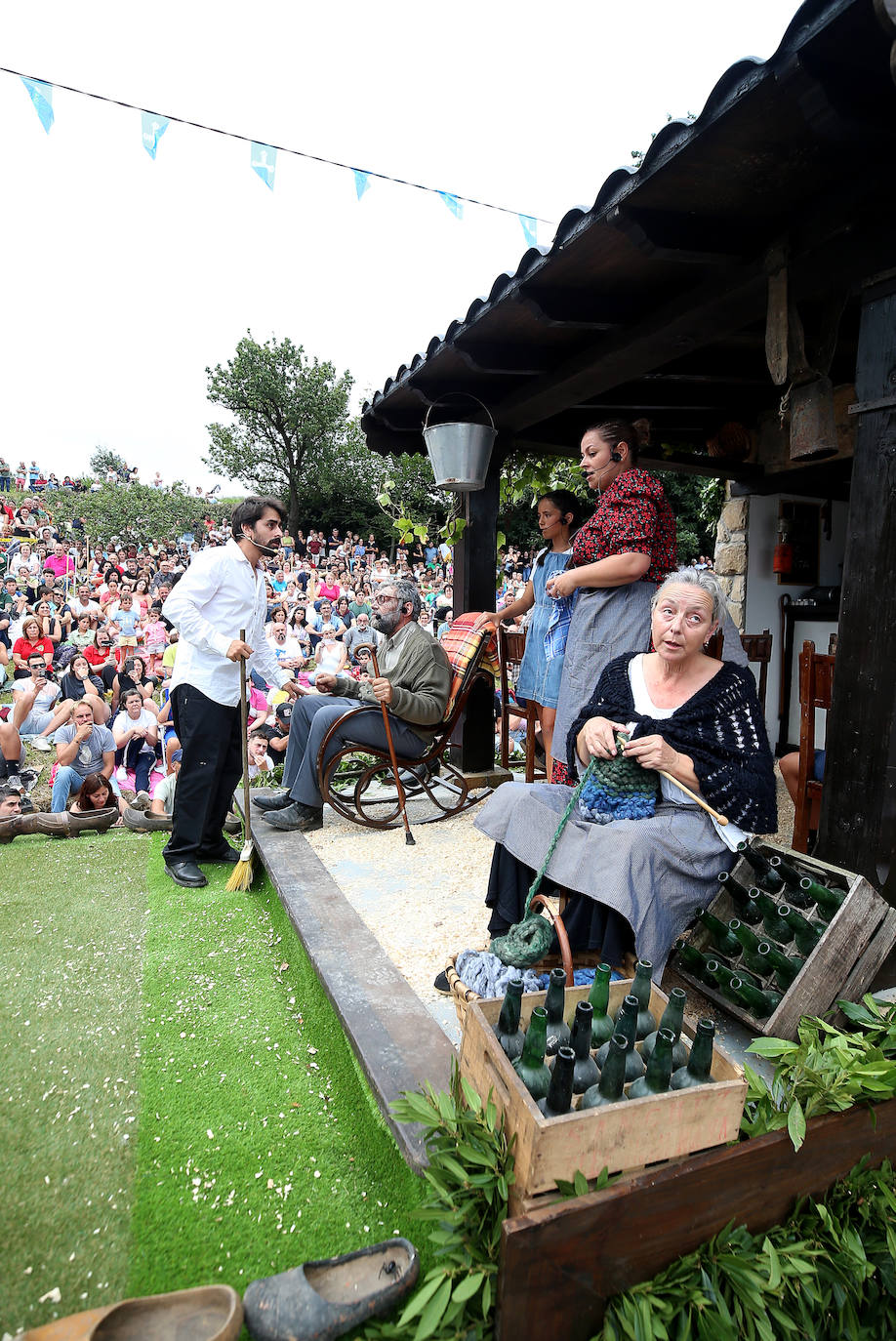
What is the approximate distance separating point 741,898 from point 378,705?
90.9 inches

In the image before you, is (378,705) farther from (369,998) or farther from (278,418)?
(278,418)

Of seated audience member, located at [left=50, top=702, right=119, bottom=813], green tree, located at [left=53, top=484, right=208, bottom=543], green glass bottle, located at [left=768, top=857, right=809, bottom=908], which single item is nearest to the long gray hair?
green glass bottle, located at [left=768, top=857, right=809, bottom=908]

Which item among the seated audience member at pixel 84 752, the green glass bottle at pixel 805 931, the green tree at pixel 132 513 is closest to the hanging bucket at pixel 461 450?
the green glass bottle at pixel 805 931

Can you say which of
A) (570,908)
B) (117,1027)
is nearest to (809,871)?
(570,908)

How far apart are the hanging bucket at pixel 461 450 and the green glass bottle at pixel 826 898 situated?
118 inches

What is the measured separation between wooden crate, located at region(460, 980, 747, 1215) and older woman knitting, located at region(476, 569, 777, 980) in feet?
2.24

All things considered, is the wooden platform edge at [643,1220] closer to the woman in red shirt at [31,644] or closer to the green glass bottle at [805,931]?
the green glass bottle at [805,931]

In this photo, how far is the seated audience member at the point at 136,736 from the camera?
6.84 m

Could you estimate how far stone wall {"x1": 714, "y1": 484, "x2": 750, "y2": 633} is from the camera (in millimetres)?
5797

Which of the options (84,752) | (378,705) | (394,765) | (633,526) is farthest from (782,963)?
(84,752)

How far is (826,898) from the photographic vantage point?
205 cm

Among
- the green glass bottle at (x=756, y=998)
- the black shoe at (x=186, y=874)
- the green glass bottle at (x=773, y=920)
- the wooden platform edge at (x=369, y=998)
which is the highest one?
the green glass bottle at (x=773, y=920)

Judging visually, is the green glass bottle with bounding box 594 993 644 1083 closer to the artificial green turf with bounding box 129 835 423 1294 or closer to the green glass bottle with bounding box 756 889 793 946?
the artificial green turf with bounding box 129 835 423 1294

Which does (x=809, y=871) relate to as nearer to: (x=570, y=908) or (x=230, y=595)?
(x=570, y=908)
